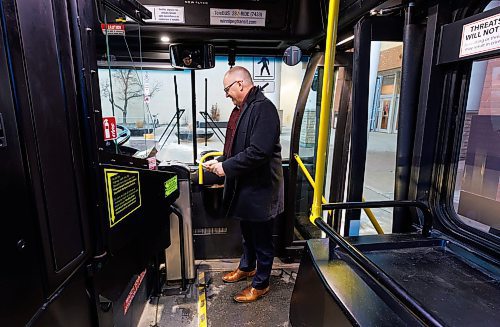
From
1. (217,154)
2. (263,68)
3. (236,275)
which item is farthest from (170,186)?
(263,68)

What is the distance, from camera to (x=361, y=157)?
165 cm

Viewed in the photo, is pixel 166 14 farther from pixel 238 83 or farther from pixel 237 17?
pixel 238 83

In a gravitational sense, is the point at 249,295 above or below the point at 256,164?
below

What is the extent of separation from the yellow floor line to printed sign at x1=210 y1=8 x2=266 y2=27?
7.20 ft

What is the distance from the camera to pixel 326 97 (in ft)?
3.46

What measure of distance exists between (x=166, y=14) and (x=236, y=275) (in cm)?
224

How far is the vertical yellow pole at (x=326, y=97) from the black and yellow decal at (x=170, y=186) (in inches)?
38.1

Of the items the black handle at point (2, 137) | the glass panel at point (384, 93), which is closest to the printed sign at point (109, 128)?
the black handle at point (2, 137)

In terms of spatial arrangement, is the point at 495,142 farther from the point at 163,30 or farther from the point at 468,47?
the point at 163,30

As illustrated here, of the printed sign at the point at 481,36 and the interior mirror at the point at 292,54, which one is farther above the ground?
the interior mirror at the point at 292,54

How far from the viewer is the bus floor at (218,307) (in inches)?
82.8

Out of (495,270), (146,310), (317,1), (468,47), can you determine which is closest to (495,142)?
(468,47)

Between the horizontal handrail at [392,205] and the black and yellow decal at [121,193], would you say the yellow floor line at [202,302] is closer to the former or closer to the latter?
the black and yellow decal at [121,193]

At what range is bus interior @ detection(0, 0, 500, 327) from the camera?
834 millimetres
